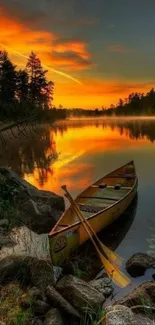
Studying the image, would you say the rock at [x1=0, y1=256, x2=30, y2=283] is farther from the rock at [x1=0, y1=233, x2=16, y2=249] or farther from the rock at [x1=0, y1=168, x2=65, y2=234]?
the rock at [x1=0, y1=168, x2=65, y2=234]

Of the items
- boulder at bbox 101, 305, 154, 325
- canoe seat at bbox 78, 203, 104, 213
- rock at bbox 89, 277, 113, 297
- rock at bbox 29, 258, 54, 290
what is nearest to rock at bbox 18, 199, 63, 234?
canoe seat at bbox 78, 203, 104, 213

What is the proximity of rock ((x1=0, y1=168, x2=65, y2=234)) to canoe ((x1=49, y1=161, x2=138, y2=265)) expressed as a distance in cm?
90

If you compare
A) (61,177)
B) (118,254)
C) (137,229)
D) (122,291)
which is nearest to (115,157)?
(61,177)

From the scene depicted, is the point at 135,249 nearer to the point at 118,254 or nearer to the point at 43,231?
the point at 118,254

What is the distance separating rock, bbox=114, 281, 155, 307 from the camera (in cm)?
593

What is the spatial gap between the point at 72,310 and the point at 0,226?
3.73 meters

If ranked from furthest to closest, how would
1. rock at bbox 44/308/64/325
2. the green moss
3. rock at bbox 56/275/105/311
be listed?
rock at bbox 56/275/105/311 → rock at bbox 44/308/64/325 → the green moss

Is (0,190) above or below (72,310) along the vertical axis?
above

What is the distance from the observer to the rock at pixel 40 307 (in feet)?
18.1

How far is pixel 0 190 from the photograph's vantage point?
11.1 meters

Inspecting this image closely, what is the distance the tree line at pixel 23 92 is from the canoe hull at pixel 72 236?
116 inches

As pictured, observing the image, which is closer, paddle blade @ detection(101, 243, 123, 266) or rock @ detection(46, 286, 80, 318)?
rock @ detection(46, 286, 80, 318)

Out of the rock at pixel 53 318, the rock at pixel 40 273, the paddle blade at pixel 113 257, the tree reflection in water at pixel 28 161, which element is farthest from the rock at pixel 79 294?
the tree reflection in water at pixel 28 161

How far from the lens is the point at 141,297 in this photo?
597cm
